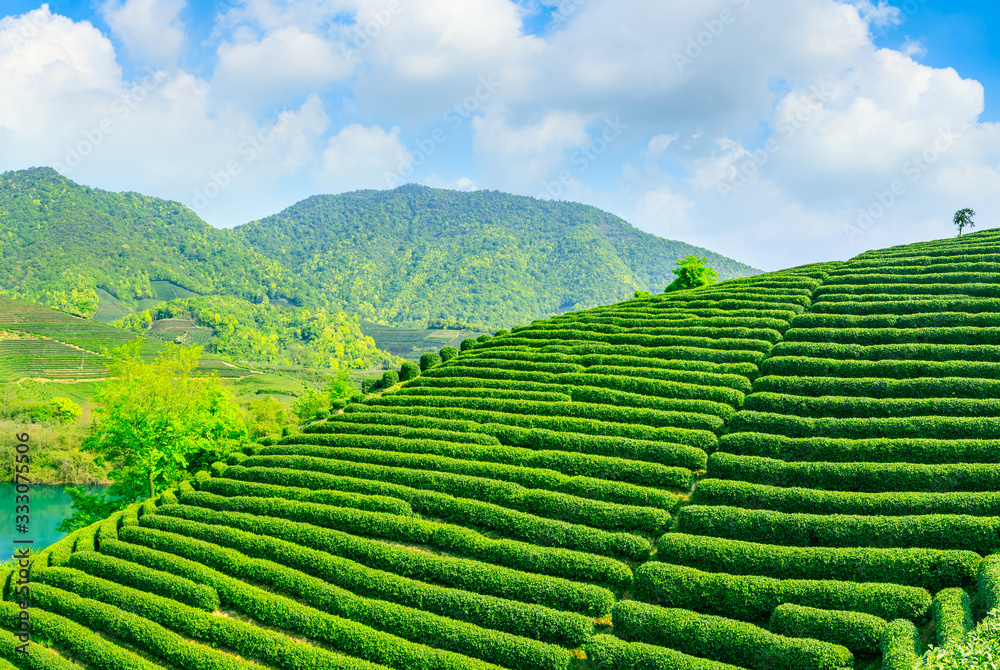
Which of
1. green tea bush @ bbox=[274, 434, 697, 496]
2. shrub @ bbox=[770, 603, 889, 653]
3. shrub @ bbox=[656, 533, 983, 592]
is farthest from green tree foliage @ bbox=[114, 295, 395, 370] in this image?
shrub @ bbox=[770, 603, 889, 653]

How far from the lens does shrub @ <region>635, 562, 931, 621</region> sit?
45.5 feet

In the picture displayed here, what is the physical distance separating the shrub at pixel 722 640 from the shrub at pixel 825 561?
7.18 feet

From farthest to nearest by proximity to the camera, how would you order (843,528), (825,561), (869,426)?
(869,426) → (843,528) → (825,561)

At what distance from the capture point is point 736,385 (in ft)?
86.5

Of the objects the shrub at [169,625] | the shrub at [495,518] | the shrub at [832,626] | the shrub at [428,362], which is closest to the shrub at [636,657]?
the shrub at [832,626]

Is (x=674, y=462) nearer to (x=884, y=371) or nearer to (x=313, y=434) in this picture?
(x=884, y=371)

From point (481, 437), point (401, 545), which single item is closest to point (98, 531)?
point (401, 545)

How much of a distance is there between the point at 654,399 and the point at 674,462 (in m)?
4.72

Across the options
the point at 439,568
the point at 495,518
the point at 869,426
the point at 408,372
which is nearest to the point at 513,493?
the point at 495,518

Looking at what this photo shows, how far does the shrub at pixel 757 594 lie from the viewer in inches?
547

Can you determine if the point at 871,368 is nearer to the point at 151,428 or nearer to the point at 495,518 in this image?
the point at 495,518

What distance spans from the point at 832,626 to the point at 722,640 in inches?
96.4

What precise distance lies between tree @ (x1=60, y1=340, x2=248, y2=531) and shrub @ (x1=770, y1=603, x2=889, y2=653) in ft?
101

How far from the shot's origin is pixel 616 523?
762 inches
